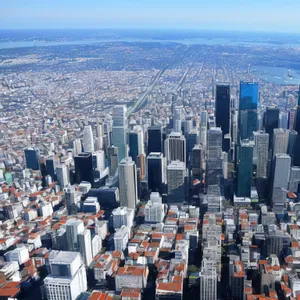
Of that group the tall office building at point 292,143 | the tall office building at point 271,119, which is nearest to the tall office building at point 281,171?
the tall office building at point 292,143

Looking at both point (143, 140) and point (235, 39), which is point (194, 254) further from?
point (235, 39)

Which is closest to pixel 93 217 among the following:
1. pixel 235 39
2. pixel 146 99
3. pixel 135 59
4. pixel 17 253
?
pixel 17 253

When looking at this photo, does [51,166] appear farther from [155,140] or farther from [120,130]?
[155,140]

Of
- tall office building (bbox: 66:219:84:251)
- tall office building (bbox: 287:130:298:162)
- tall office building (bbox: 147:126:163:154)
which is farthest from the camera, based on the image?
tall office building (bbox: 147:126:163:154)

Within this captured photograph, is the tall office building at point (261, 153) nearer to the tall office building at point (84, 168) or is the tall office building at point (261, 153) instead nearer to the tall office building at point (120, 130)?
the tall office building at point (120, 130)

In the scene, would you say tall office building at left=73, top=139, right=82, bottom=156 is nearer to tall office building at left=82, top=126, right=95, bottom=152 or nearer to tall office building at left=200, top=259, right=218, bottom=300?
tall office building at left=82, top=126, right=95, bottom=152

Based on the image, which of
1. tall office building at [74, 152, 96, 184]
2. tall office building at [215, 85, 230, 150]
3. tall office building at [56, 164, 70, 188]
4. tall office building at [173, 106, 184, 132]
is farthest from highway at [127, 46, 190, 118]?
tall office building at [56, 164, 70, 188]
